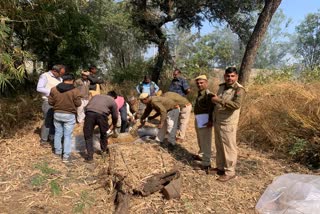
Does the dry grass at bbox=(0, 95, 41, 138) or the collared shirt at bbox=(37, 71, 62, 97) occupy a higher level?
the collared shirt at bbox=(37, 71, 62, 97)

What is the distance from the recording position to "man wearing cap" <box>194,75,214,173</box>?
17.5 feet

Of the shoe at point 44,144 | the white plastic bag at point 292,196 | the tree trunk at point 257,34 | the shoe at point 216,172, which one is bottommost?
the shoe at point 44,144

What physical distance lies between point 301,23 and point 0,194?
127ft

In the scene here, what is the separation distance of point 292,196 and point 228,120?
4.37ft

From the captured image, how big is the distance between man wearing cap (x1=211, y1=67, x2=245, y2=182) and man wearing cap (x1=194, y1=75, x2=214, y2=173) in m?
0.31

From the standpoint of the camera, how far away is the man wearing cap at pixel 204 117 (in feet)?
17.5

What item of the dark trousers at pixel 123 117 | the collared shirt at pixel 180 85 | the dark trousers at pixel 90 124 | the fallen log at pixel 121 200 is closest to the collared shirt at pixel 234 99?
the fallen log at pixel 121 200

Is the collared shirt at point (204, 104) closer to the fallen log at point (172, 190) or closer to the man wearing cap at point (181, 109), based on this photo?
the man wearing cap at point (181, 109)

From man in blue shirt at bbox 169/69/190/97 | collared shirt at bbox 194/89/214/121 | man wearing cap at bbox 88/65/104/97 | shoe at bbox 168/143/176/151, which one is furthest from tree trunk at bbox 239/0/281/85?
collared shirt at bbox 194/89/214/121

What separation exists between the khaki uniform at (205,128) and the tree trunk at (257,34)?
3.93 meters

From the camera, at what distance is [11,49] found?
651cm

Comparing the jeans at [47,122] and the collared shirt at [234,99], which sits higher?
the collared shirt at [234,99]

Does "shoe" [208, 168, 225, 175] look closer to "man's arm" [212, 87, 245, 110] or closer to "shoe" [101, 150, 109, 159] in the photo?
"man's arm" [212, 87, 245, 110]

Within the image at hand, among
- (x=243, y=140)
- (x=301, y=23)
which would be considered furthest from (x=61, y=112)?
(x=301, y=23)
